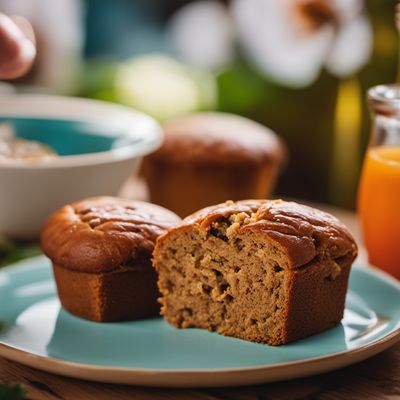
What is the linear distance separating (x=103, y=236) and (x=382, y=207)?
80 centimetres

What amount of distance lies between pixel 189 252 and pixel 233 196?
3.68 ft

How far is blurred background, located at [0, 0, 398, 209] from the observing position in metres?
3.23

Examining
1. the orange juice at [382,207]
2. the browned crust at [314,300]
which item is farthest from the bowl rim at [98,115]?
the browned crust at [314,300]

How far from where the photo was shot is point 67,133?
2918mm

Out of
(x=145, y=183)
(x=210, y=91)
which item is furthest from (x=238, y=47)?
(x=145, y=183)

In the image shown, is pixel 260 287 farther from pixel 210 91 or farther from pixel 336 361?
pixel 210 91

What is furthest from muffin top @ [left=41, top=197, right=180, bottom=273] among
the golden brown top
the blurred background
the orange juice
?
the blurred background

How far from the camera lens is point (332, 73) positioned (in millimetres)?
3377

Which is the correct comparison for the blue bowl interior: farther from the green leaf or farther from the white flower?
the green leaf

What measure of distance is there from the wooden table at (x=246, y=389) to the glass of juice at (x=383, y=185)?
586 millimetres

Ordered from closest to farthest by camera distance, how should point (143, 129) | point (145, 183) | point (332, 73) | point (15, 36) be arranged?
1. point (15, 36)
2. point (143, 129)
3. point (145, 183)
4. point (332, 73)

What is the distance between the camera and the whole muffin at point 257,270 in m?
1.71

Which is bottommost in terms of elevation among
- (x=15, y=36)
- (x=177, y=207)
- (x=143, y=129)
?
(x=177, y=207)

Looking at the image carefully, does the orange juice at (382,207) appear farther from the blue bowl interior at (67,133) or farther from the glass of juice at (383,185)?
the blue bowl interior at (67,133)
